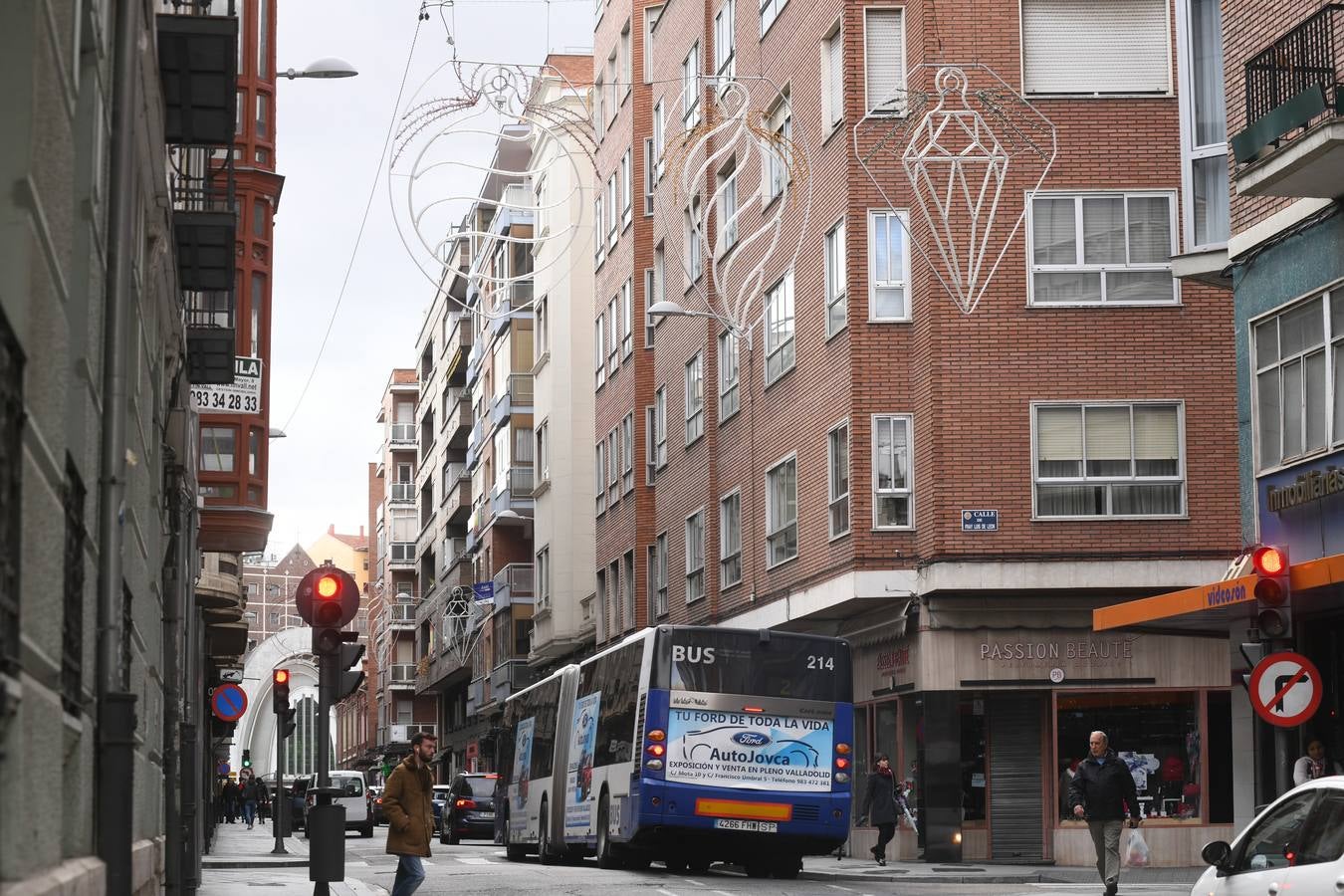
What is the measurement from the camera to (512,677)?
218 ft

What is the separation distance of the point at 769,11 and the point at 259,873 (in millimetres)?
18821

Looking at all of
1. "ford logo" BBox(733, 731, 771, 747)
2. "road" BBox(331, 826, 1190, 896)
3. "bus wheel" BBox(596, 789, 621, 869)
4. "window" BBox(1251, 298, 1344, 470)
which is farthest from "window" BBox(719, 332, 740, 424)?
"window" BBox(1251, 298, 1344, 470)

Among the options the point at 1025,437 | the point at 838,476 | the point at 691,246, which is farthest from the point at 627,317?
the point at 1025,437

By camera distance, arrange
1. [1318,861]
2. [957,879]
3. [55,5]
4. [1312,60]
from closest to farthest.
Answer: [55,5]
[1318,861]
[1312,60]
[957,879]

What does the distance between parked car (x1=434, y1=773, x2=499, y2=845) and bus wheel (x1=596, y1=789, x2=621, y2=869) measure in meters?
21.1

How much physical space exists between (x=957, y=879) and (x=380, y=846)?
22249 millimetres

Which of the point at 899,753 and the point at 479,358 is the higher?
the point at 479,358

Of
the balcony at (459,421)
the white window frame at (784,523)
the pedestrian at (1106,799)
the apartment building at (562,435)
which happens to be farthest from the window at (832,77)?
the balcony at (459,421)

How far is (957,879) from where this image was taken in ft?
89.4

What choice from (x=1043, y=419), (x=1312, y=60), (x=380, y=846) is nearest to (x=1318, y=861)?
(x=1312, y=60)

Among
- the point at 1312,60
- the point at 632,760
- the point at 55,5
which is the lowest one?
the point at 632,760

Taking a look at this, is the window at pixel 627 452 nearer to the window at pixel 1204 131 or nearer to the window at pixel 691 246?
the window at pixel 691 246

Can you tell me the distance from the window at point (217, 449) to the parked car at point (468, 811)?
1816 centimetres

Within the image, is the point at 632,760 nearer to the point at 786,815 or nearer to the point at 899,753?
the point at 786,815
